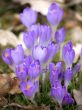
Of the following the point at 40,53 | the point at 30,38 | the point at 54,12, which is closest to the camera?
the point at 40,53

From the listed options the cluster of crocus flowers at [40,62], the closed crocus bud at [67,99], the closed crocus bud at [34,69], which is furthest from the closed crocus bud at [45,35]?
the closed crocus bud at [67,99]

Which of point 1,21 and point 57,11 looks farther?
point 1,21

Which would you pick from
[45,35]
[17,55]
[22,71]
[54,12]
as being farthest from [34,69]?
[54,12]

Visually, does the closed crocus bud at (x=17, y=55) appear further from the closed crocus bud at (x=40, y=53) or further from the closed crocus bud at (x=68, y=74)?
the closed crocus bud at (x=68, y=74)

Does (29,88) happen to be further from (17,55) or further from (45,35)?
(45,35)

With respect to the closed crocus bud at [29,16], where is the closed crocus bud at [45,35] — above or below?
below

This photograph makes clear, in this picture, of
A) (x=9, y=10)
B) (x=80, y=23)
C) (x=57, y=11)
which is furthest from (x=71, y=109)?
(x=9, y=10)

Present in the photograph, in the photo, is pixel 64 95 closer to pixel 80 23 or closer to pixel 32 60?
pixel 32 60

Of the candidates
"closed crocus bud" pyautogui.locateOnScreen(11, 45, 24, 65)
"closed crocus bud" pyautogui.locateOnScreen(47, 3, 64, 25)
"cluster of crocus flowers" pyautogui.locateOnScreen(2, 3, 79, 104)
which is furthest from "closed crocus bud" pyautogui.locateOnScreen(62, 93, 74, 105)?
"closed crocus bud" pyautogui.locateOnScreen(47, 3, 64, 25)

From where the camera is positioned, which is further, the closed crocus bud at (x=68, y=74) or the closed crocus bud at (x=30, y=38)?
the closed crocus bud at (x=30, y=38)
